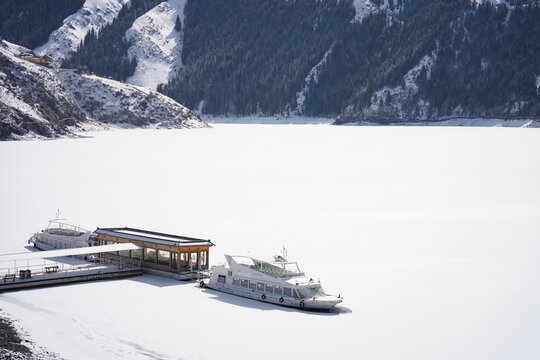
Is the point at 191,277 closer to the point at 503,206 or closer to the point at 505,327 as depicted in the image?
the point at 505,327

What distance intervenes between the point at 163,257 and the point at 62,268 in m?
6.76

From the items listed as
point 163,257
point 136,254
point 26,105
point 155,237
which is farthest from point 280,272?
point 26,105

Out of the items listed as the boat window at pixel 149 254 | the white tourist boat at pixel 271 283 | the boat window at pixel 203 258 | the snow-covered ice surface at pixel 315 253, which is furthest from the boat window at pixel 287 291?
the boat window at pixel 149 254

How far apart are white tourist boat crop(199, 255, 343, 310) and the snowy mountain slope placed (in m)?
129

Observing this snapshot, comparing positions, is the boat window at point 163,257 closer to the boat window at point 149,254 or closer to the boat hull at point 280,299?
the boat window at point 149,254

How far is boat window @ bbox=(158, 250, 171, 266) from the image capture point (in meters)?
50.1

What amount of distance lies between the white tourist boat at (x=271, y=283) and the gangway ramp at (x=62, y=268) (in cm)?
653

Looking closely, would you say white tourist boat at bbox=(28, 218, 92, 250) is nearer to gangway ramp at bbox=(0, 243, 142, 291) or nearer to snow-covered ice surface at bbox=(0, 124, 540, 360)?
gangway ramp at bbox=(0, 243, 142, 291)

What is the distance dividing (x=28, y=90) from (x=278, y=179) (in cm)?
11038

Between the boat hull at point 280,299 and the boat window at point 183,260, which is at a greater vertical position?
the boat window at point 183,260

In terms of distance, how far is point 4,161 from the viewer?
4574 inches

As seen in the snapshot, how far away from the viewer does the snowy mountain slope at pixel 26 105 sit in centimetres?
16650

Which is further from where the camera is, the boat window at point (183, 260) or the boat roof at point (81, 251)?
the boat window at point (183, 260)

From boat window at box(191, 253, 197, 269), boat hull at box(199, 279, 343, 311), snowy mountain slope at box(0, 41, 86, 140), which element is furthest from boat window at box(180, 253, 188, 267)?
snowy mountain slope at box(0, 41, 86, 140)
